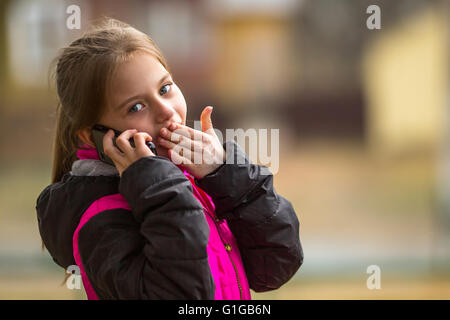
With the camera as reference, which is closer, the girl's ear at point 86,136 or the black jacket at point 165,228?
the black jacket at point 165,228

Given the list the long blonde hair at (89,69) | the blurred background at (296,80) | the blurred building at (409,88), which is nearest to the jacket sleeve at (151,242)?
the long blonde hair at (89,69)

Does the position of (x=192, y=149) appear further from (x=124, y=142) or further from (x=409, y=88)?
(x=409, y=88)

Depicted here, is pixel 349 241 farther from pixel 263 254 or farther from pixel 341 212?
pixel 263 254

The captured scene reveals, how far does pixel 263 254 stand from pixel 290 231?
0.15ft

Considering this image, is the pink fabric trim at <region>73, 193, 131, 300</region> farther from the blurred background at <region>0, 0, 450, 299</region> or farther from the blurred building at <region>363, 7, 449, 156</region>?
the blurred building at <region>363, 7, 449, 156</region>

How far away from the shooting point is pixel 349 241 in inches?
132

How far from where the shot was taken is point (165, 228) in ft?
2.09

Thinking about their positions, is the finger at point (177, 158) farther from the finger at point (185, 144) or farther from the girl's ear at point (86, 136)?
the girl's ear at point (86, 136)

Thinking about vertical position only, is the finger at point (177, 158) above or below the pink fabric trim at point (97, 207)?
above

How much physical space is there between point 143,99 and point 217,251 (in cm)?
21

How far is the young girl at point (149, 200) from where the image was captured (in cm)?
64

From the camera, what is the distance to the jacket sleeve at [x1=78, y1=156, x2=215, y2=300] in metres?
0.63

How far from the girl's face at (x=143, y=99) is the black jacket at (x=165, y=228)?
7 cm

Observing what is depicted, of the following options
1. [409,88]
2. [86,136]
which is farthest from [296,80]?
[86,136]
